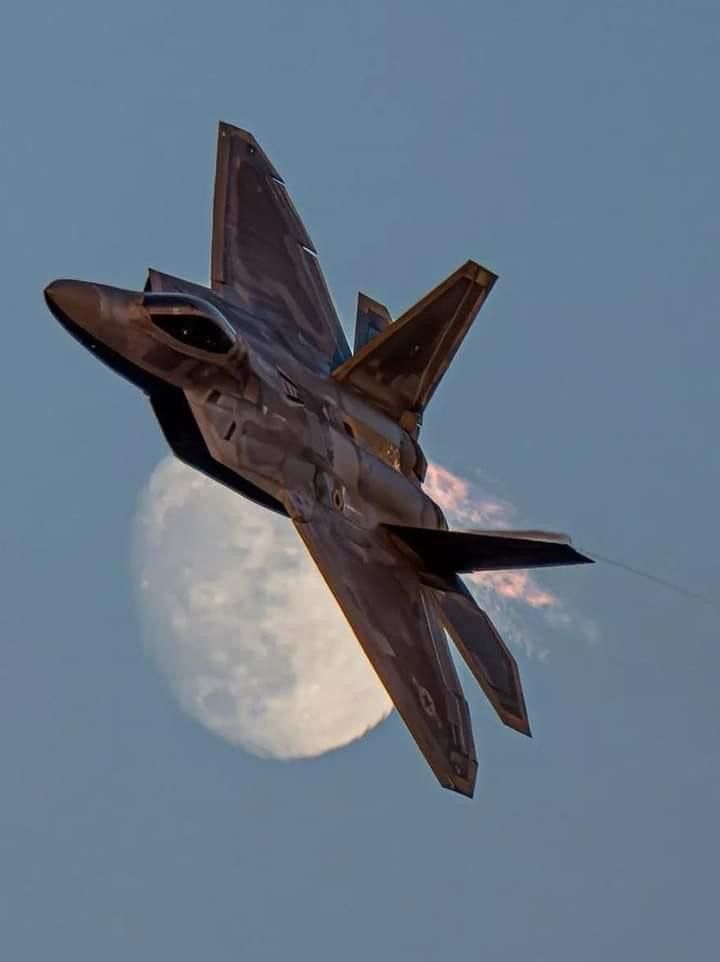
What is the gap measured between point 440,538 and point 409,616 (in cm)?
191

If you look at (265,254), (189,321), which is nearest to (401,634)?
(189,321)

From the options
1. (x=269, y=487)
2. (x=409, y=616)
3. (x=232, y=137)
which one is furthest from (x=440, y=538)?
(x=232, y=137)

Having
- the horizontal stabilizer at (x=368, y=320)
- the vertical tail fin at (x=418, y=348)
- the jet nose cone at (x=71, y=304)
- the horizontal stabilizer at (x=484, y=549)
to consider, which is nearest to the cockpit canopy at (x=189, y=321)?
the jet nose cone at (x=71, y=304)

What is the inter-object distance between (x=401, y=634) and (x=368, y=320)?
9.35 metres

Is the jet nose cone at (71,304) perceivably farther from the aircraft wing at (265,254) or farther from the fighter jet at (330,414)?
the aircraft wing at (265,254)

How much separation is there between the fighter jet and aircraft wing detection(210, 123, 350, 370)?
5 centimetres

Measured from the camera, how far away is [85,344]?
38.0 metres

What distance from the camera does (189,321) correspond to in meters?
38.4

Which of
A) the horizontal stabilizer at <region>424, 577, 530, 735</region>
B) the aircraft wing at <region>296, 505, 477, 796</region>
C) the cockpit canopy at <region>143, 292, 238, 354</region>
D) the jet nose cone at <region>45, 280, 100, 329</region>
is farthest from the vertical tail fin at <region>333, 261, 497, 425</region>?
the jet nose cone at <region>45, 280, 100, 329</region>

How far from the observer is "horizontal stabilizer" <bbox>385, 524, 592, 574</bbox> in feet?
133

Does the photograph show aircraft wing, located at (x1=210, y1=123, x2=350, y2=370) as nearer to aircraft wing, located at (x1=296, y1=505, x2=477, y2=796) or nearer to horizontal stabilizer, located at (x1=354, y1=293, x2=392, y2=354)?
horizontal stabilizer, located at (x1=354, y1=293, x2=392, y2=354)

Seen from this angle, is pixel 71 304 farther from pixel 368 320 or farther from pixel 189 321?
pixel 368 320

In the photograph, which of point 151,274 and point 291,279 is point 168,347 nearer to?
point 151,274

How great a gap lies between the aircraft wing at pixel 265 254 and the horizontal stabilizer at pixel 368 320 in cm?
43
